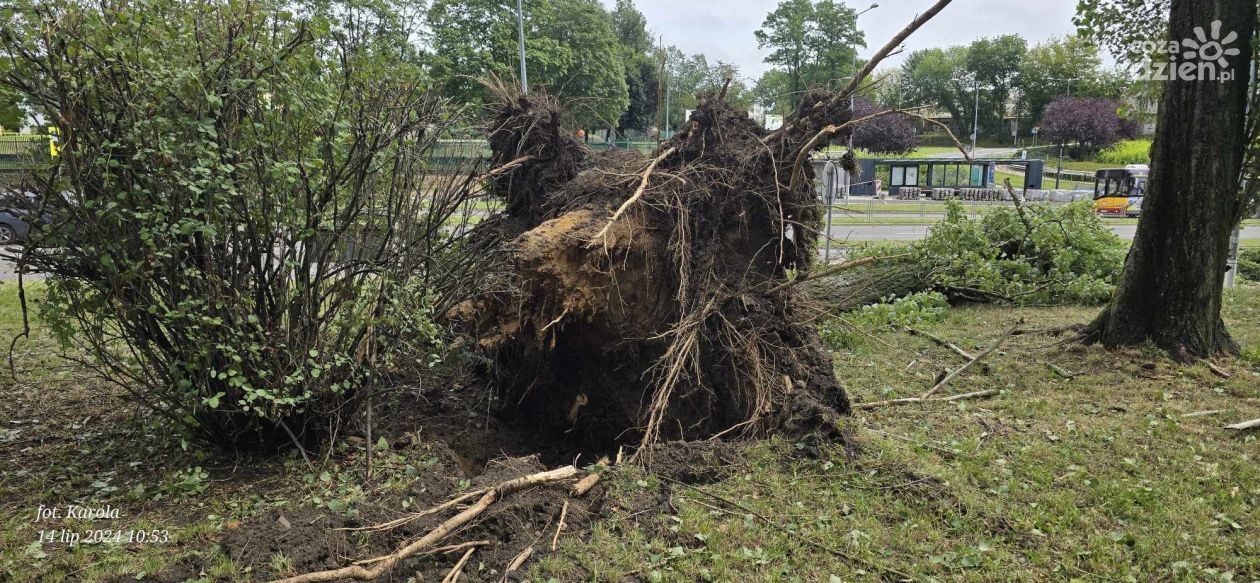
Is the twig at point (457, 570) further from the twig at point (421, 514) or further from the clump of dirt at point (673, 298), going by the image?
the clump of dirt at point (673, 298)

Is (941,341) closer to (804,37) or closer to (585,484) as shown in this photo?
(585,484)

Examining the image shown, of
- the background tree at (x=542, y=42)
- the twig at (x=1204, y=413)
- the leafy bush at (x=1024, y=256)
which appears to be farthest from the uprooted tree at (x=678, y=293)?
the background tree at (x=542, y=42)

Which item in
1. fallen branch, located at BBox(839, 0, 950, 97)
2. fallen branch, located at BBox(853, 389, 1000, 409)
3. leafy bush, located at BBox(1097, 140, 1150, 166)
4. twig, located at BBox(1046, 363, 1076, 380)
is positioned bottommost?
fallen branch, located at BBox(853, 389, 1000, 409)

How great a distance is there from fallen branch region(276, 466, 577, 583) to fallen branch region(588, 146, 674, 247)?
1505mm

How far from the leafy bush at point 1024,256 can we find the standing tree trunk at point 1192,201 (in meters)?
2.25

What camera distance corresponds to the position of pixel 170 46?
11.7ft

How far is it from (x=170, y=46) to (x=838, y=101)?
416cm

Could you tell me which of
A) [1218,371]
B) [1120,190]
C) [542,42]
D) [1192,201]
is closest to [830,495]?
[1218,371]

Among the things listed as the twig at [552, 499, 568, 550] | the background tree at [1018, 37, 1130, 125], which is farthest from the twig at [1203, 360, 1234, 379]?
the background tree at [1018, 37, 1130, 125]

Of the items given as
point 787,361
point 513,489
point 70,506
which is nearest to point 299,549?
point 513,489

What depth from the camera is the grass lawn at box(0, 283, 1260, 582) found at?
325cm

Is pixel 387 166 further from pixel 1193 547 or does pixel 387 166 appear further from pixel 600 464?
pixel 1193 547

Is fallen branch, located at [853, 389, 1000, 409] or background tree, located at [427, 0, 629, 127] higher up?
background tree, located at [427, 0, 629, 127]

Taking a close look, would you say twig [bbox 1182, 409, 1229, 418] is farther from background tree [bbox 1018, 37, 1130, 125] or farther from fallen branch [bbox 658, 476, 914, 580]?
background tree [bbox 1018, 37, 1130, 125]
